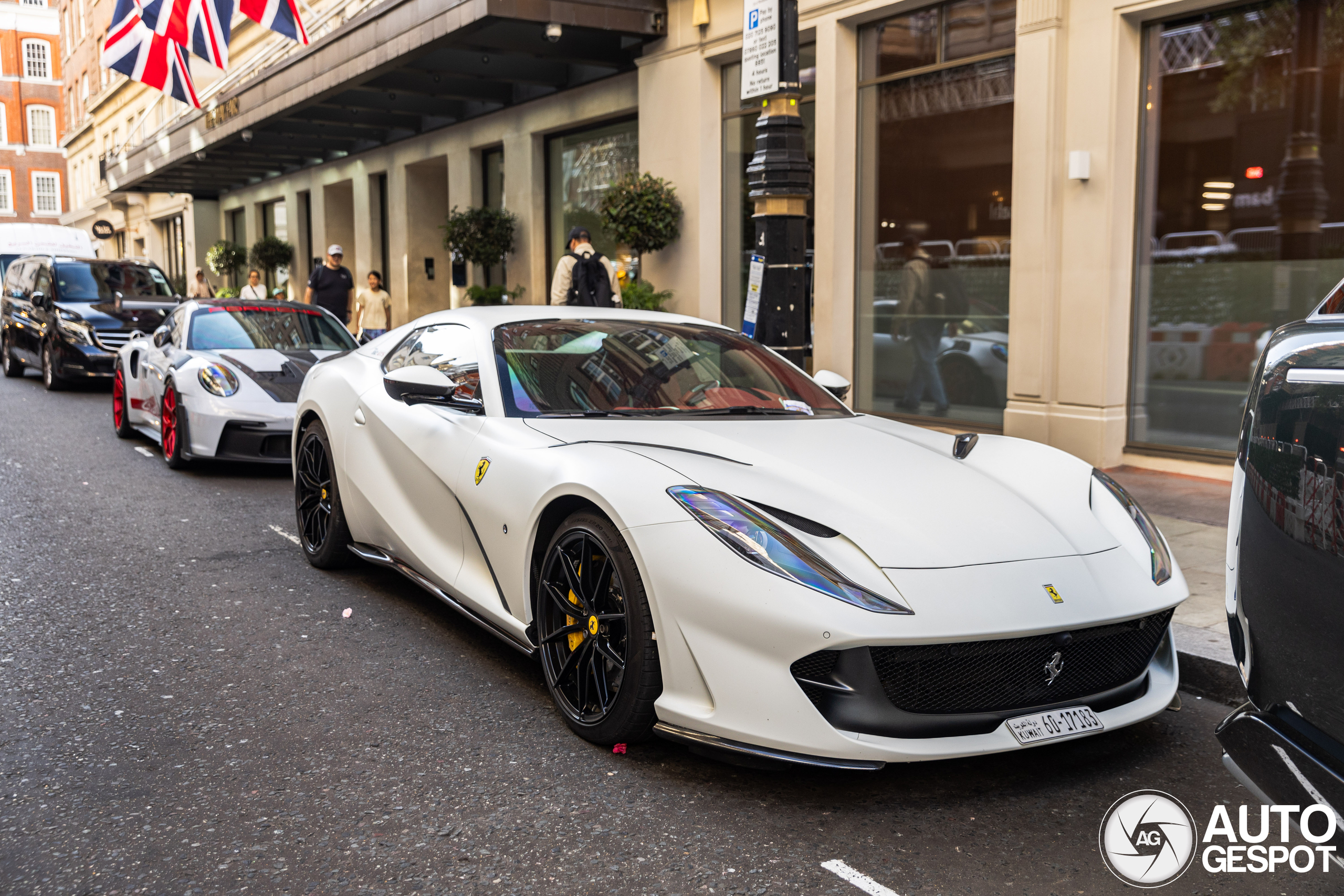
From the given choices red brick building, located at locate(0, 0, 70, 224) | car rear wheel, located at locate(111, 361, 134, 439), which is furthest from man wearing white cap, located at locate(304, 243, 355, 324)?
red brick building, located at locate(0, 0, 70, 224)

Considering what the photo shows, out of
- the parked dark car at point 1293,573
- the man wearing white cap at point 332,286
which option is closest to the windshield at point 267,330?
the man wearing white cap at point 332,286

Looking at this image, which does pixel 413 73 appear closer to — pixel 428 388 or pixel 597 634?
pixel 428 388

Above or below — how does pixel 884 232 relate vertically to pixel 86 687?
above

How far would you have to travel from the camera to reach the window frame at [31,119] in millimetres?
69875

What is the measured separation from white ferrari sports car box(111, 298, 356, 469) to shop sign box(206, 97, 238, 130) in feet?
41.0

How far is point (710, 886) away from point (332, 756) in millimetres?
1398

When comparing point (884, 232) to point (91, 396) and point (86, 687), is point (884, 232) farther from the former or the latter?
point (91, 396)

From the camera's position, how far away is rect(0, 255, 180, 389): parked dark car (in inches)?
622

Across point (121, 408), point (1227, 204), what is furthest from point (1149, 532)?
point (121, 408)

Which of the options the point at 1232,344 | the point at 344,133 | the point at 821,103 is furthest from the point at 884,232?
the point at 344,133

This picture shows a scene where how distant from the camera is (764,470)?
11.9 ft

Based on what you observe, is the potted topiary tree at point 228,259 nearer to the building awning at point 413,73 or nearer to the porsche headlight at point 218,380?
the building awning at point 413,73

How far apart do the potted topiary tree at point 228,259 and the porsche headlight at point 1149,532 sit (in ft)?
100

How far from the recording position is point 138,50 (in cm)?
1853
